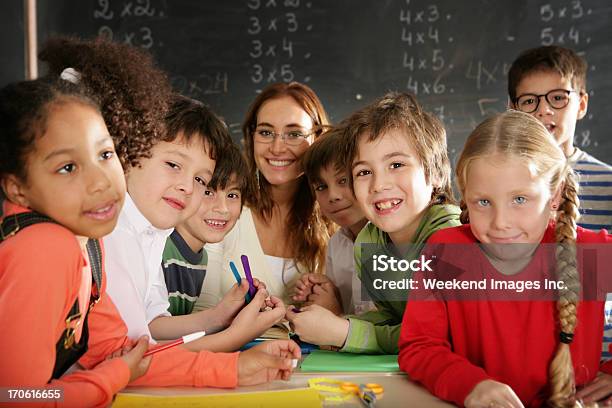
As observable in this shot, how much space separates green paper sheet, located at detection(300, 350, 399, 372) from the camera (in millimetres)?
1055

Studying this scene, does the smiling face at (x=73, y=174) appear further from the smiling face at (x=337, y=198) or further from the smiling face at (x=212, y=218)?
the smiling face at (x=337, y=198)

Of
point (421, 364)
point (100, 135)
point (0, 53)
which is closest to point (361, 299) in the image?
point (421, 364)

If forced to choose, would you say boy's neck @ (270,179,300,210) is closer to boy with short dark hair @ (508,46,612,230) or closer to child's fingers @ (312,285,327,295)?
child's fingers @ (312,285,327,295)

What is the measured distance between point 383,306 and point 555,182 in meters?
0.53

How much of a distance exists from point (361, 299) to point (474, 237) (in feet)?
1.78

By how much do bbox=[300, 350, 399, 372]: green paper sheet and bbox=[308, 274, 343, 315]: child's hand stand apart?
32cm

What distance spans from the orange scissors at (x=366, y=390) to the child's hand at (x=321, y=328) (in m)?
0.23

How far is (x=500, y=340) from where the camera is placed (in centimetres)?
99

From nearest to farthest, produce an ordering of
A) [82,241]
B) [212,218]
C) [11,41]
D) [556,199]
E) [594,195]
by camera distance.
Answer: [82,241] → [556,199] → [212,218] → [594,195] → [11,41]

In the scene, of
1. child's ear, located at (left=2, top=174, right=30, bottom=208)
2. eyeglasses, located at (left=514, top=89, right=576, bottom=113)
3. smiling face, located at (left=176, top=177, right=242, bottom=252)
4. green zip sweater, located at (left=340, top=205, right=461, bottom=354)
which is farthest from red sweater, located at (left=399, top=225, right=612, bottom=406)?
eyeglasses, located at (left=514, top=89, right=576, bottom=113)

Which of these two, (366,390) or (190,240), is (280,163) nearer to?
(190,240)

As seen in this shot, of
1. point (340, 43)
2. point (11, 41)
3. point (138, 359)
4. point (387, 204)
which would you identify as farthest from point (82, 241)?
point (340, 43)

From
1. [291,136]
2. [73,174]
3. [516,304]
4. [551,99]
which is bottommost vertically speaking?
[516,304]

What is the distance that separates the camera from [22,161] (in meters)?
0.74
